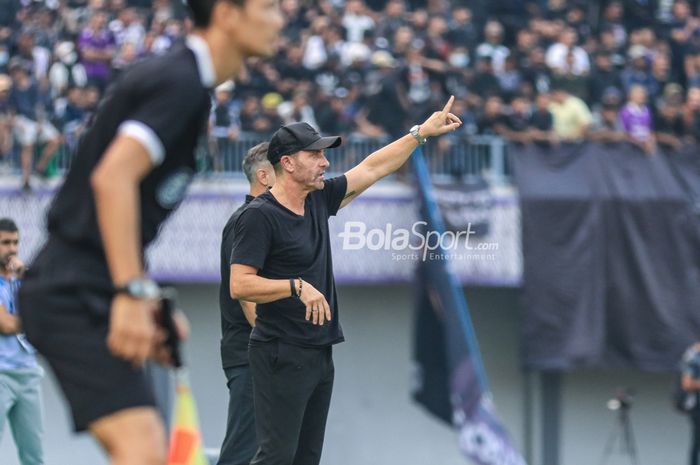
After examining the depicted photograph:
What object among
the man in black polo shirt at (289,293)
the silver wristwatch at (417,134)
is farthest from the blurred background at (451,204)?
the man in black polo shirt at (289,293)

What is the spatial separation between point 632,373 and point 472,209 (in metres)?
3.52

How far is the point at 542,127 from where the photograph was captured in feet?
55.0

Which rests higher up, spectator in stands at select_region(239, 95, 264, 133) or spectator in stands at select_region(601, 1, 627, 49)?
spectator in stands at select_region(601, 1, 627, 49)

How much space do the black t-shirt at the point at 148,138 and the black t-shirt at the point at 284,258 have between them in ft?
7.85

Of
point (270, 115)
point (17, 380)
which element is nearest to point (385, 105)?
point (270, 115)

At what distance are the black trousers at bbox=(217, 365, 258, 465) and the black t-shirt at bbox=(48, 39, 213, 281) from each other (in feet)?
10.5

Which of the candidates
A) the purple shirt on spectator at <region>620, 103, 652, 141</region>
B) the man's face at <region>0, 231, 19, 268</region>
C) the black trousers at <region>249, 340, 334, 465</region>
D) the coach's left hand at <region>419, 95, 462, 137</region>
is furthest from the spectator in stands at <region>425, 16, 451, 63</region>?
the black trousers at <region>249, 340, 334, 465</region>

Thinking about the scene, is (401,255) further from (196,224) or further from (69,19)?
(69,19)

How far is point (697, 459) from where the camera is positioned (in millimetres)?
16141

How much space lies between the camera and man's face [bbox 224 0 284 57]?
4.36m

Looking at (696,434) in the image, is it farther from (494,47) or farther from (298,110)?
(298,110)

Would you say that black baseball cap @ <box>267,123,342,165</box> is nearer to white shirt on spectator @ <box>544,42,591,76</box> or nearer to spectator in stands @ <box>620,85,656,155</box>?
spectator in stands @ <box>620,85,656,155</box>

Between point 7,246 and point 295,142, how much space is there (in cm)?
271

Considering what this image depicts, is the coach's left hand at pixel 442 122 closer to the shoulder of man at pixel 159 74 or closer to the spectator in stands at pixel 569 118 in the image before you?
the shoulder of man at pixel 159 74
